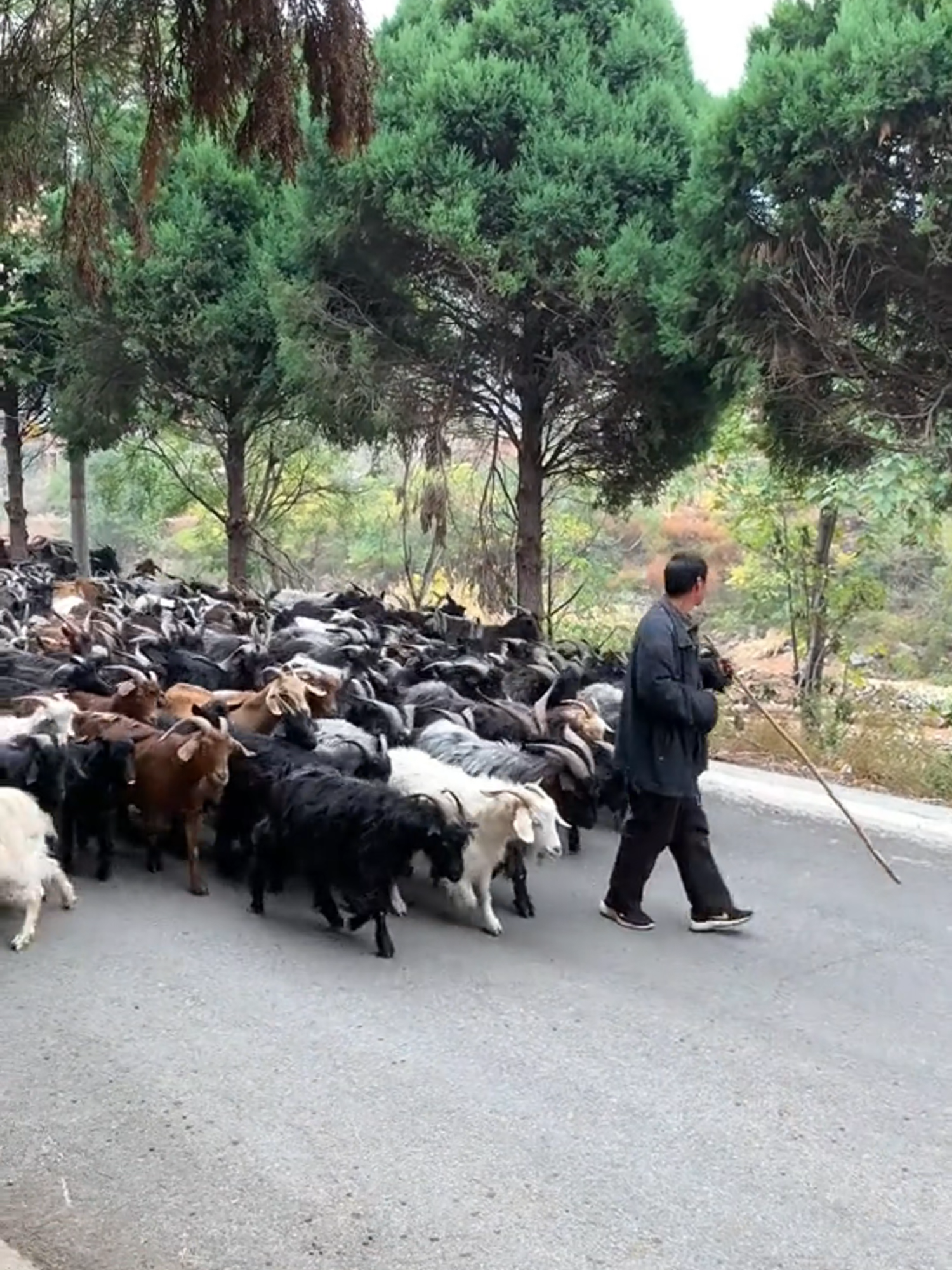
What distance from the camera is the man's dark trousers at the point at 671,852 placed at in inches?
246

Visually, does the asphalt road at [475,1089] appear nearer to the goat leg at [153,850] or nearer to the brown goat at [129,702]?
the goat leg at [153,850]

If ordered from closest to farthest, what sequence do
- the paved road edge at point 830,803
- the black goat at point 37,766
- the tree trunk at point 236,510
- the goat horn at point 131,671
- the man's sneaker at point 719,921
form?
the man's sneaker at point 719,921, the black goat at point 37,766, the paved road edge at point 830,803, the goat horn at point 131,671, the tree trunk at point 236,510

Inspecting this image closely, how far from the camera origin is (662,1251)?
145 inches

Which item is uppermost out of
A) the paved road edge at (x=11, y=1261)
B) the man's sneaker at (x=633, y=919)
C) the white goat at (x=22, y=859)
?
the white goat at (x=22, y=859)

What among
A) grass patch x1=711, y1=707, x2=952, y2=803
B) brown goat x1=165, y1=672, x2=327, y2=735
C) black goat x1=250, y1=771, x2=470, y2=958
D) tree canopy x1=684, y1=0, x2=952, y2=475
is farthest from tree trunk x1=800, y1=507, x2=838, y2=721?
black goat x1=250, y1=771, x2=470, y2=958

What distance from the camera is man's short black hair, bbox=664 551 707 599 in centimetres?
608

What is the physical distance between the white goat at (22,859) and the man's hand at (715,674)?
3261mm

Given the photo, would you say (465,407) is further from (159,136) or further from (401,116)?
(159,136)

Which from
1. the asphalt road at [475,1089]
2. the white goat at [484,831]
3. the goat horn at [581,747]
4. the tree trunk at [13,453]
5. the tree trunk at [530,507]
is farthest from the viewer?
the tree trunk at [13,453]

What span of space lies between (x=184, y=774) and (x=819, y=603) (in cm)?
984

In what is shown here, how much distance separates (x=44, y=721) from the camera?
6.97m

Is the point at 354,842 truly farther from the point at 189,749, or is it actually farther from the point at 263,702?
the point at 263,702

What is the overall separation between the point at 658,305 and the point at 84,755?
274 inches

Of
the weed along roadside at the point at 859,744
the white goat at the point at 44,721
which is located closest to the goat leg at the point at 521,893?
the white goat at the point at 44,721
